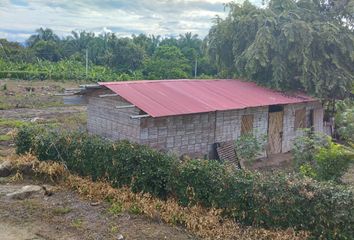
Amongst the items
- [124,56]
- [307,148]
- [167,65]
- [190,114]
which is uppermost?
[124,56]

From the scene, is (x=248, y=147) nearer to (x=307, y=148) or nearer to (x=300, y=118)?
(x=307, y=148)

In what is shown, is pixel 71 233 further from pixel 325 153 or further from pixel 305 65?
pixel 305 65

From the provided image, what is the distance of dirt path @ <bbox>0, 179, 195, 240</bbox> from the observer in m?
7.95

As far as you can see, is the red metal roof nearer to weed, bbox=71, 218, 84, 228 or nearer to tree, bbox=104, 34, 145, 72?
weed, bbox=71, 218, 84, 228

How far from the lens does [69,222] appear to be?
8469mm

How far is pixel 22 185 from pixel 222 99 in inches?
296

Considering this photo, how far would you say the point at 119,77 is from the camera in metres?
40.8

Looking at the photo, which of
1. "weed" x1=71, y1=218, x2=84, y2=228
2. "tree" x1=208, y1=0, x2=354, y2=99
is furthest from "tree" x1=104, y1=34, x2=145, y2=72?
"weed" x1=71, y1=218, x2=84, y2=228

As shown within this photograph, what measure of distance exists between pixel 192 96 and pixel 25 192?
668 centimetres

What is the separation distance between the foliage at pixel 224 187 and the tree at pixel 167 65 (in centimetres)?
3116

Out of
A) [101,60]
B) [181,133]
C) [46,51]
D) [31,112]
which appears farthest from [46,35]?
[181,133]

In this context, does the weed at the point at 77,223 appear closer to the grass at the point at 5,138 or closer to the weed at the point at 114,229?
the weed at the point at 114,229

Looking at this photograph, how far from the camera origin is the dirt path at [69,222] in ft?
26.1

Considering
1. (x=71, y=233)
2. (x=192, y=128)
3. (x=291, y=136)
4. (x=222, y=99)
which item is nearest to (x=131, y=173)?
(x=71, y=233)
